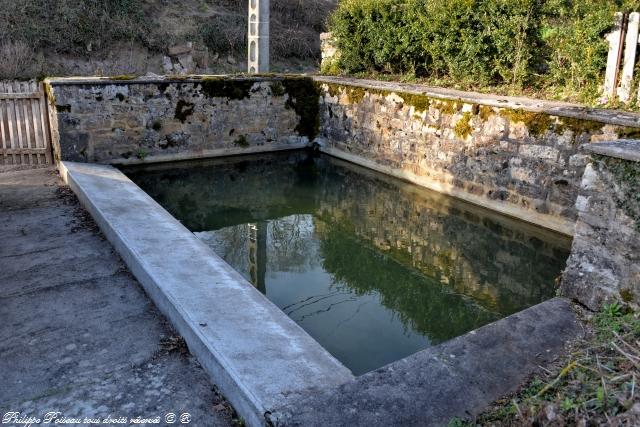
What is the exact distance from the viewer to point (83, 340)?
4.00 meters

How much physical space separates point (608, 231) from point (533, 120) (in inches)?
151

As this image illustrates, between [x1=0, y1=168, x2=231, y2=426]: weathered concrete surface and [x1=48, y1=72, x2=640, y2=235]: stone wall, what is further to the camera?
[x1=48, y1=72, x2=640, y2=235]: stone wall

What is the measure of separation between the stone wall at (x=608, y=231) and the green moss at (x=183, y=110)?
810cm

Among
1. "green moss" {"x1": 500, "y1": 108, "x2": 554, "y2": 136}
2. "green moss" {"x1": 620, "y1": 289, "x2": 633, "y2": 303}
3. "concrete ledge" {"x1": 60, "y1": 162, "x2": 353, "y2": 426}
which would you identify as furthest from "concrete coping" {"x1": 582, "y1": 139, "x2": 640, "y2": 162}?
"green moss" {"x1": 500, "y1": 108, "x2": 554, "y2": 136}

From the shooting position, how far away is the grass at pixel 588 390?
8.40ft

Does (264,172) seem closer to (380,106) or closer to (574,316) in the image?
(380,106)

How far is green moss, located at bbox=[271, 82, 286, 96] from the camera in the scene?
37.6 feet

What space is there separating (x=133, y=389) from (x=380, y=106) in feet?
25.6

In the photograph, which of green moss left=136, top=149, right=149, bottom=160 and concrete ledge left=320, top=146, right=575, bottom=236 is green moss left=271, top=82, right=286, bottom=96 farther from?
green moss left=136, top=149, right=149, bottom=160

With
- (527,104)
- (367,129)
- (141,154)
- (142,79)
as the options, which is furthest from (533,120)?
(141,154)

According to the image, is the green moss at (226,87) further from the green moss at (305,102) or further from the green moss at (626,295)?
the green moss at (626,295)

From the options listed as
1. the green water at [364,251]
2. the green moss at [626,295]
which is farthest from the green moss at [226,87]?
the green moss at [626,295]

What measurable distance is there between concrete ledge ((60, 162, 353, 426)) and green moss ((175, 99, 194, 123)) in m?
4.53

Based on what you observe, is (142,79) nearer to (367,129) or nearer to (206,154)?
(206,154)
